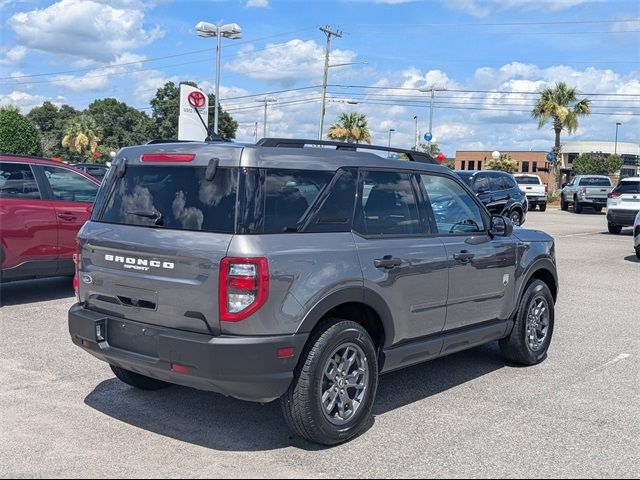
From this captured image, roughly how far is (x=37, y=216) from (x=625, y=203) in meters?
16.9

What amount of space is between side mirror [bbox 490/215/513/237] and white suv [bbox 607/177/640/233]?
15.5 m

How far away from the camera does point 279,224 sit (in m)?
4.13

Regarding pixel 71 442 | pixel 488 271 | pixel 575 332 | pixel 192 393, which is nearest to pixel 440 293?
pixel 488 271

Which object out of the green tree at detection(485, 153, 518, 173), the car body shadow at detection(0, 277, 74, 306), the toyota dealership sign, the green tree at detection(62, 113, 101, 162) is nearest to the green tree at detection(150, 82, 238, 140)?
the green tree at detection(62, 113, 101, 162)

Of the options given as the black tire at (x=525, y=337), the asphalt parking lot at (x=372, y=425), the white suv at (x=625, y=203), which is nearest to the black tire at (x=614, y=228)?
the white suv at (x=625, y=203)

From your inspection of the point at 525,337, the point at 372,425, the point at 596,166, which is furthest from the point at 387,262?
the point at 596,166

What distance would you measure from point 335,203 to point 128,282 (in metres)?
1.42

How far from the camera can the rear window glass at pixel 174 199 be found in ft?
13.5

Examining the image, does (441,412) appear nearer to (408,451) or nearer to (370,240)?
(408,451)

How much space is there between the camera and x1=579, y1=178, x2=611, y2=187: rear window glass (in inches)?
1258

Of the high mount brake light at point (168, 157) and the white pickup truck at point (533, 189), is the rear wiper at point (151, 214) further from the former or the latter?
the white pickup truck at point (533, 189)

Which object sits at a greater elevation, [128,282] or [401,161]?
[401,161]

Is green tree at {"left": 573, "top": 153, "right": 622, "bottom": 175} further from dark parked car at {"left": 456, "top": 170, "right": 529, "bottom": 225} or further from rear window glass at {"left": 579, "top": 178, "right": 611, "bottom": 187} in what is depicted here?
dark parked car at {"left": 456, "top": 170, "right": 529, "bottom": 225}

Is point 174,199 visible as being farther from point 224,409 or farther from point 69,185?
point 69,185
